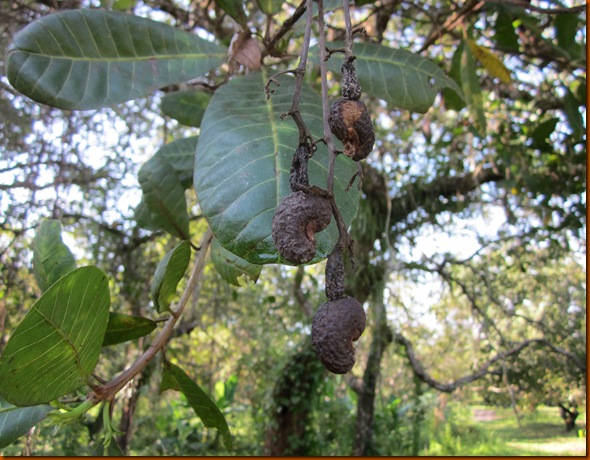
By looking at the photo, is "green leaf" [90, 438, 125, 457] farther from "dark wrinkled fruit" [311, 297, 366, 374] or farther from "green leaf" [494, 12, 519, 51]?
"green leaf" [494, 12, 519, 51]

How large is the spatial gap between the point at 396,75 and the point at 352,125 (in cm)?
63

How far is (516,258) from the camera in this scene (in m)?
4.52

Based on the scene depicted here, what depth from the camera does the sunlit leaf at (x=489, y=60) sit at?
199cm

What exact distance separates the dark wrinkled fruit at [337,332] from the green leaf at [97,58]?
1.94ft

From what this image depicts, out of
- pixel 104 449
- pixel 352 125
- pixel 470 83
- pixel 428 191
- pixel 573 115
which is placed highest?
pixel 428 191

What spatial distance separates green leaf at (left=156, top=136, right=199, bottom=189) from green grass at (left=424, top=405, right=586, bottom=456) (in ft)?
23.5

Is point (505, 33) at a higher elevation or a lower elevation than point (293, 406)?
higher

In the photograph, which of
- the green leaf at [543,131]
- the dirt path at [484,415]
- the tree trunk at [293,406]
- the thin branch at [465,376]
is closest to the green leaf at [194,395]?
the green leaf at [543,131]

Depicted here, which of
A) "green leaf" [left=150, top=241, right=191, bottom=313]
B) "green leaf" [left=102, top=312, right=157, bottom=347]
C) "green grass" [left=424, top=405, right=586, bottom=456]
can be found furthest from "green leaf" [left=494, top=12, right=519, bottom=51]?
"green grass" [left=424, top=405, right=586, bottom=456]

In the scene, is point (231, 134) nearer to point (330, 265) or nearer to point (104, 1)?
point (330, 265)

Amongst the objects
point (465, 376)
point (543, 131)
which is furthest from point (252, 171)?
point (465, 376)

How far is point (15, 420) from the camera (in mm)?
911

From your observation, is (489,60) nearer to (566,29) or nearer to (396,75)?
(566,29)

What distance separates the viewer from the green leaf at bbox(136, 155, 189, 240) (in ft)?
3.63
